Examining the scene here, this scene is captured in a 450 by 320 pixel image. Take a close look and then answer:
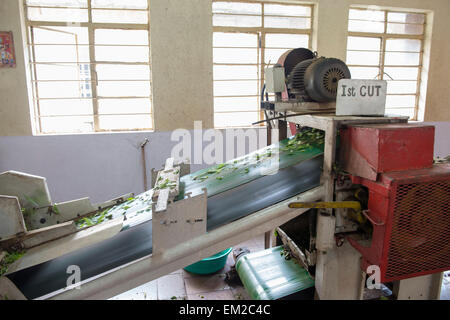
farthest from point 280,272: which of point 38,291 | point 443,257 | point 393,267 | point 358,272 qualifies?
point 38,291

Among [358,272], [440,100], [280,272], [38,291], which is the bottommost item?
[280,272]

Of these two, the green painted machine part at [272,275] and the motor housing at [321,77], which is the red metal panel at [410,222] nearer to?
the green painted machine part at [272,275]

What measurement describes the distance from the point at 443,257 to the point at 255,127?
3139 mm

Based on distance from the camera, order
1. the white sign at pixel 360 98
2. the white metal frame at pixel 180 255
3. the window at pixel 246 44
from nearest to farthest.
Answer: the white metal frame at pixel 180 255, the white sign at pixel 360 98, the window at pixel 246 44

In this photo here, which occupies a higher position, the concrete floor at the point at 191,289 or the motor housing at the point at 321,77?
the motor housing at the point at 321,77

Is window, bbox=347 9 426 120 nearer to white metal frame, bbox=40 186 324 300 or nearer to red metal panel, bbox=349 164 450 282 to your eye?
red metal panel, bbox=349 164 450 282

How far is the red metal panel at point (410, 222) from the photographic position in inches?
58.0

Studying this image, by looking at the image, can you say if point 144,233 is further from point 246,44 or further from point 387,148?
point 246,44

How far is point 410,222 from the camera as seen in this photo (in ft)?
5.01

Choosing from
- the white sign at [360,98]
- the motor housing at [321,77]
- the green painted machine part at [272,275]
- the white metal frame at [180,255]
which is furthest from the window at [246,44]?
the white metal frame at [180,255]

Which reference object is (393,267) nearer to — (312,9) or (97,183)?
(97,183)

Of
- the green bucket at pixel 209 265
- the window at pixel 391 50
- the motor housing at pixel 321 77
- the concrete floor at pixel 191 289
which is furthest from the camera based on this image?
the window at pixel 391 50

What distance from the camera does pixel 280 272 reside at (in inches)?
81.0

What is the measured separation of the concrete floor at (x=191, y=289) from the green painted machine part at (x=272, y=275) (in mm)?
780
